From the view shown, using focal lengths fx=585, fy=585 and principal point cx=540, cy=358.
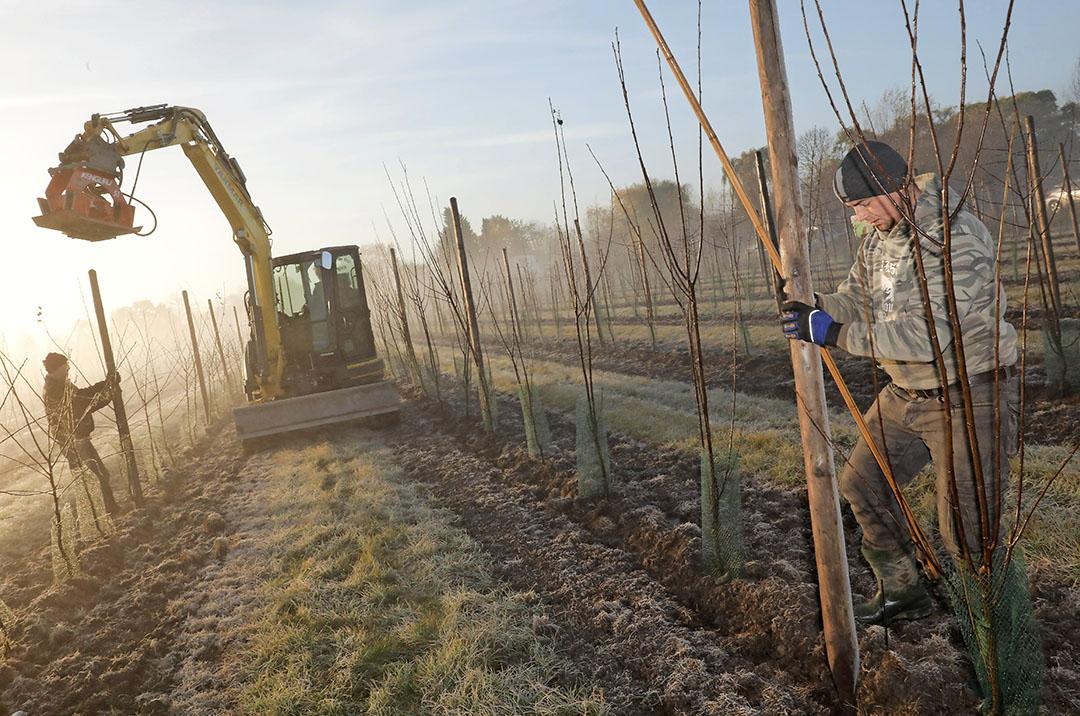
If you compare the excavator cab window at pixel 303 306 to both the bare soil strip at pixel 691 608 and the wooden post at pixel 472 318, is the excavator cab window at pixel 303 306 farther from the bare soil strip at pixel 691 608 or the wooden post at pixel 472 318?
the bare soil strip at pixel 691 608

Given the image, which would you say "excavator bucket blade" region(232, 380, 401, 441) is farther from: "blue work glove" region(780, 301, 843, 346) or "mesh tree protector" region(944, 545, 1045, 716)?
"mesh tree protector" region(944, 545, 1045, 716)

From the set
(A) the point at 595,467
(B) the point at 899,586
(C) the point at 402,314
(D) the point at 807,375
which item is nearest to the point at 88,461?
(C) the point at 402,314

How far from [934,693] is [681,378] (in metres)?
6.98

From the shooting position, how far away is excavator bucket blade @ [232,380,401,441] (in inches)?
286

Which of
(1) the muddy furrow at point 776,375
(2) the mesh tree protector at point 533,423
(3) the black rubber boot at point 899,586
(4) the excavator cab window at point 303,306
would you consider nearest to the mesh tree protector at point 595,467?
(2) the mesh tree protector at point 533,423

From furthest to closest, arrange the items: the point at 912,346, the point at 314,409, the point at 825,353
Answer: the point at 314,409 → the point at 912,346 → the point at 825,353

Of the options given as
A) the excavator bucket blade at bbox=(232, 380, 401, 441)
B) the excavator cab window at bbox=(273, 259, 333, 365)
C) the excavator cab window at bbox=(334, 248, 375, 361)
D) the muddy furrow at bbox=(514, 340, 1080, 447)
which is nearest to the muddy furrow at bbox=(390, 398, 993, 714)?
the muddy furrow at bbox=(514, 340, 1080, 447)

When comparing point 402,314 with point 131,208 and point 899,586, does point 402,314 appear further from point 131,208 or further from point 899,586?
point 899,586

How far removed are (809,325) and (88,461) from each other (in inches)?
248

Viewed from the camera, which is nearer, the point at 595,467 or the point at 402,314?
the point at 595,467

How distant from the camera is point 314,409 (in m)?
7.45

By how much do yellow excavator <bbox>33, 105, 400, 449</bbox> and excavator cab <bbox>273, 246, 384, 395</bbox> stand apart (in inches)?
0.6

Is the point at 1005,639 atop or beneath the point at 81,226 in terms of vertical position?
beneath

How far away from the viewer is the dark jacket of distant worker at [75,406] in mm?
4871
